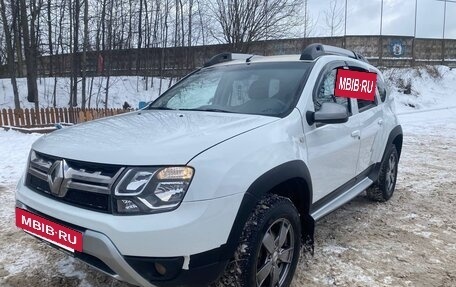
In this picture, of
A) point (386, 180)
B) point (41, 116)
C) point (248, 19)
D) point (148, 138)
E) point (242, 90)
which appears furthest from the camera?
point (248, 19)

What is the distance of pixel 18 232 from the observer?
13.0 ft

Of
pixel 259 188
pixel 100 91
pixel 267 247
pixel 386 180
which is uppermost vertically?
pixel 100 91

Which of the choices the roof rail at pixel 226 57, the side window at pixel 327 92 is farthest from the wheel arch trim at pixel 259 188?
the roof rail at pixel 226 57

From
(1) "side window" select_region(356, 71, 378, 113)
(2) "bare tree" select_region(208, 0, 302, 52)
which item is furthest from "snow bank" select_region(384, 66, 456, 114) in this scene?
(1) "side window" select_region(356, 71, 378, 113)

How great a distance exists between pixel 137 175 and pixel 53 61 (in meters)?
23.9

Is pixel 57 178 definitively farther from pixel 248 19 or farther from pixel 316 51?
pixel 248 19

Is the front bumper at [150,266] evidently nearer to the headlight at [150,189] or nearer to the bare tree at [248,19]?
the headlight at [150,189]

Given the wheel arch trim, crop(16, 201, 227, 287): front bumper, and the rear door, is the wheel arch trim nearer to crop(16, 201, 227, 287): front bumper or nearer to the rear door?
crop(16, 201, 227, 287): front bumper

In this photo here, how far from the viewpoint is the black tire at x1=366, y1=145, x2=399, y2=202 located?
488cm

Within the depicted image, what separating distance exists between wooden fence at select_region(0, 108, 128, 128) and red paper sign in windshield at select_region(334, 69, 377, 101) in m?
10.3

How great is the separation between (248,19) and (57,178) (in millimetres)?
16643

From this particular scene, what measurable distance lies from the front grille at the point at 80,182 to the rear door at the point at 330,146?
1.54 metres

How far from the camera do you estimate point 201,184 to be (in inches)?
84.8

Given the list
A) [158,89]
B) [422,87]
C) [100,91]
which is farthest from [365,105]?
[422,87]
